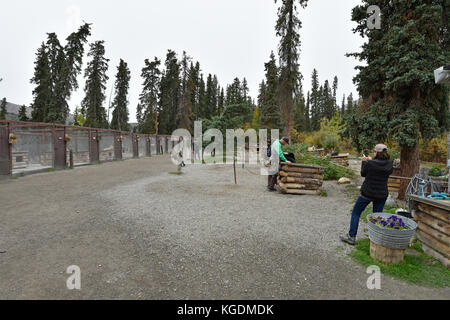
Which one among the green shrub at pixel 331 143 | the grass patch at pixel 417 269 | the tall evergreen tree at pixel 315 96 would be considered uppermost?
the tall evergreen tree at pixel 315 96

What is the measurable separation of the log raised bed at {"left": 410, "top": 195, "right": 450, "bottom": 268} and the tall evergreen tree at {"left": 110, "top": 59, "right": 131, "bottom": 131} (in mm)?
51066

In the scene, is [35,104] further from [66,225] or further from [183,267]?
[183,267]

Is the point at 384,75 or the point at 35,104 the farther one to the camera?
the point at 35,104

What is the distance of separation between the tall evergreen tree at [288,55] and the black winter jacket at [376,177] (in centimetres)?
1729

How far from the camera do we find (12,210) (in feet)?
20.2

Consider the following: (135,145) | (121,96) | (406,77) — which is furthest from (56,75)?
(406,77)

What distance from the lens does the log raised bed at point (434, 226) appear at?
3.46 metres

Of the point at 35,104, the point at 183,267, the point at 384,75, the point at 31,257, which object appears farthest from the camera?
the point at 35,104

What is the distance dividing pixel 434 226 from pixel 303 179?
15.6 feet

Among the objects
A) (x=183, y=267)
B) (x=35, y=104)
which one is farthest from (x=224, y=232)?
(x=35, y=104)

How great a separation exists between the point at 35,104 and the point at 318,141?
4426cm

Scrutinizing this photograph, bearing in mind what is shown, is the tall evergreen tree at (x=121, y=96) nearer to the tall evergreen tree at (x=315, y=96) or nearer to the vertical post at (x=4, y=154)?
the vertical post at (x=4, y=154)

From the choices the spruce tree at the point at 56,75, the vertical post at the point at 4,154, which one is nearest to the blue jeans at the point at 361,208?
the vertical post at the point at 4,154
